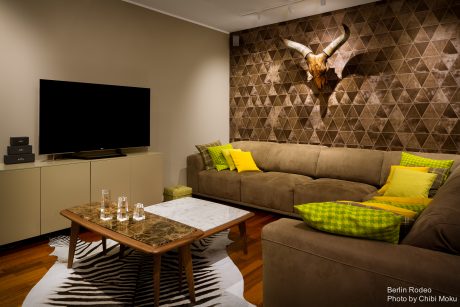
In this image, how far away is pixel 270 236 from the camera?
1.71m

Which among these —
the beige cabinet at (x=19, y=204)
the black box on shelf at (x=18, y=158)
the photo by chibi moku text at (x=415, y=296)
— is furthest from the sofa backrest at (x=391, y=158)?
the black box on shelf at (x=18, y=158)

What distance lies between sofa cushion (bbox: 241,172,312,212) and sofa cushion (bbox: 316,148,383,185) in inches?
10.8

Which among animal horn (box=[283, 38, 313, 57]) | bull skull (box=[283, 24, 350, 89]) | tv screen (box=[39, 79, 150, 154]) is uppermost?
animal horn (box=[283, 38, 313, 57])

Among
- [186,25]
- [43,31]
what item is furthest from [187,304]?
[186,25]

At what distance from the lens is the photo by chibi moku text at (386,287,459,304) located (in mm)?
1238

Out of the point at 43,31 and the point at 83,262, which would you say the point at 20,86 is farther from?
the point at 83,262

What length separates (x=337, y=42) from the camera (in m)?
4.05

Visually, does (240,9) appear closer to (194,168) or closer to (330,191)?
(194,168)

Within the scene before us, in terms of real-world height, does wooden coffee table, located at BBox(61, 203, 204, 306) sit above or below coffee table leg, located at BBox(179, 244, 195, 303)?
above

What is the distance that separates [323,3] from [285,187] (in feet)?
7.30

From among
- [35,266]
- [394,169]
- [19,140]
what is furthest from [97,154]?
[394,169]

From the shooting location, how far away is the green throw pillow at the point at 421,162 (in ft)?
10.9

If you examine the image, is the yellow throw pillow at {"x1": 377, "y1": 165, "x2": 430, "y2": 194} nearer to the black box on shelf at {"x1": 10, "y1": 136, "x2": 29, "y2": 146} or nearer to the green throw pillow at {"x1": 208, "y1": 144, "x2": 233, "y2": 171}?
the green throw pillow at {"x1": 208, "y1": 144, "x2": 233, "y2": 171}

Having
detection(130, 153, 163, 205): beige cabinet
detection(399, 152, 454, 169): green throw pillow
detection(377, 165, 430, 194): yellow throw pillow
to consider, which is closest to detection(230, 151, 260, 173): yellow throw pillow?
detection(130, 153, 163, 205): beige cabinet
